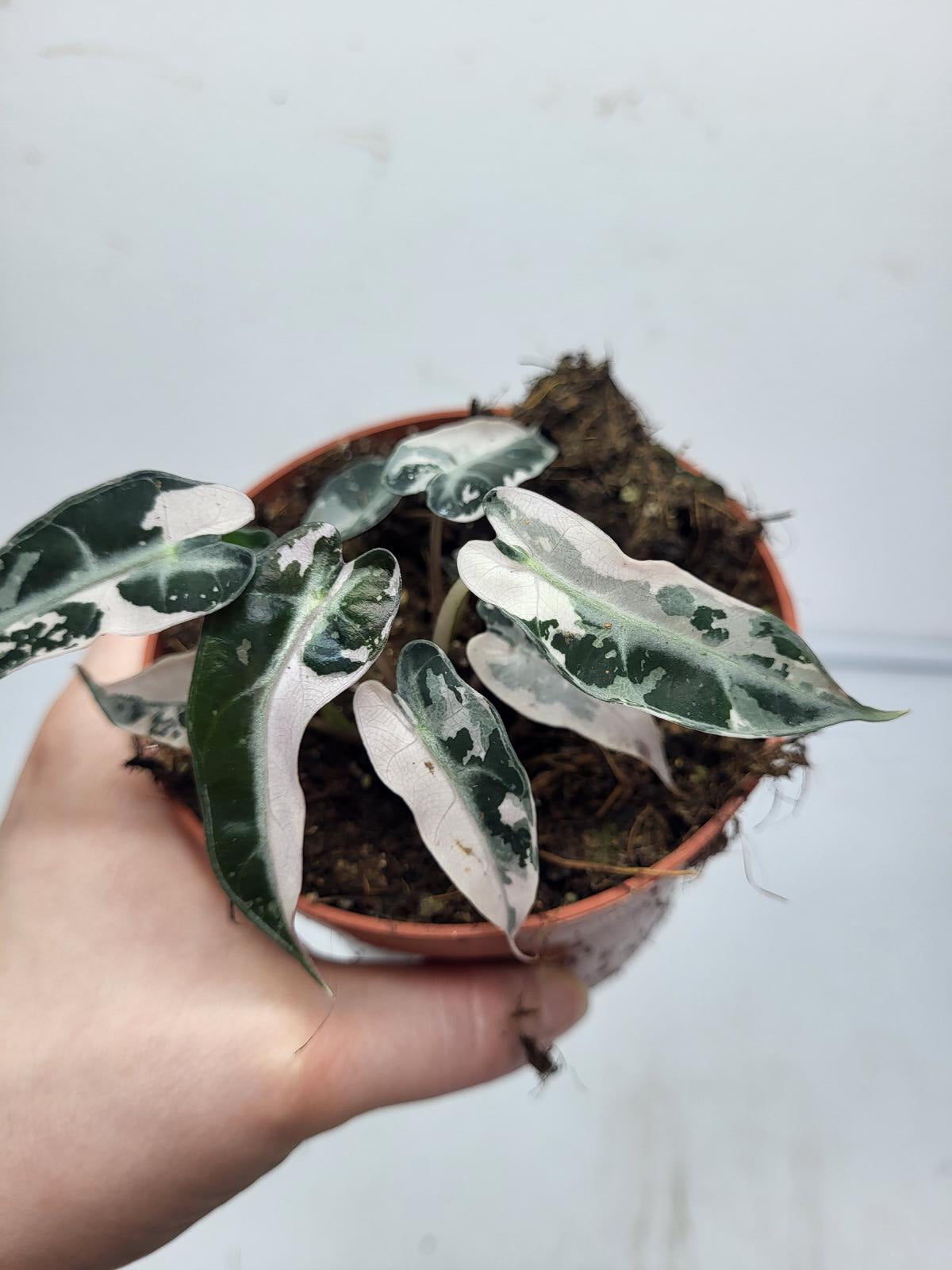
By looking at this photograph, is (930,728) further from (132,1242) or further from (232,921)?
(132,1242)

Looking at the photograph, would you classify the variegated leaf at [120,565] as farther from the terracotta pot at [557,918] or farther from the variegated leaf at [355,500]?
the terracotta pot at [557,918]

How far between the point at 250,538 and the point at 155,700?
18 centimetres

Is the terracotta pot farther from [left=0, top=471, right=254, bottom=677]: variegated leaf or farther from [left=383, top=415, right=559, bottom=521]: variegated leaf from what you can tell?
[left=0, top=471, right=254, bottom=677]: variegated leaf

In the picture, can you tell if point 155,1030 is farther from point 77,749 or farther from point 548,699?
point 548,699

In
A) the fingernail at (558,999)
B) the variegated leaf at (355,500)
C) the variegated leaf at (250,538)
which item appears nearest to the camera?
the variegated leaf at (250,538)

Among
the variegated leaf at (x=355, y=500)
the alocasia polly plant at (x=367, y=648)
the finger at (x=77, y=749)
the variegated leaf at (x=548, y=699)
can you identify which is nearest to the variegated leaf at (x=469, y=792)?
the alocasia polly plant at (x=367, y=648)

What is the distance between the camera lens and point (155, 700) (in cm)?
84

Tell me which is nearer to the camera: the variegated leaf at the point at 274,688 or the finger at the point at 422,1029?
the variegated leaf at the point at 274,688

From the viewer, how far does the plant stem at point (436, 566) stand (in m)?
0.95

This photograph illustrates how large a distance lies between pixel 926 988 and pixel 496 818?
3.08 feet

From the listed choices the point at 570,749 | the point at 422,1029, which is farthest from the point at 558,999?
the point at 570,749

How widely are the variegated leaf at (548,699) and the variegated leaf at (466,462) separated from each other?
0.39ft

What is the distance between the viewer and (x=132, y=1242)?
918 mm

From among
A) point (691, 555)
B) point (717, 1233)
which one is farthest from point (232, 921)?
point (717, 1233)
